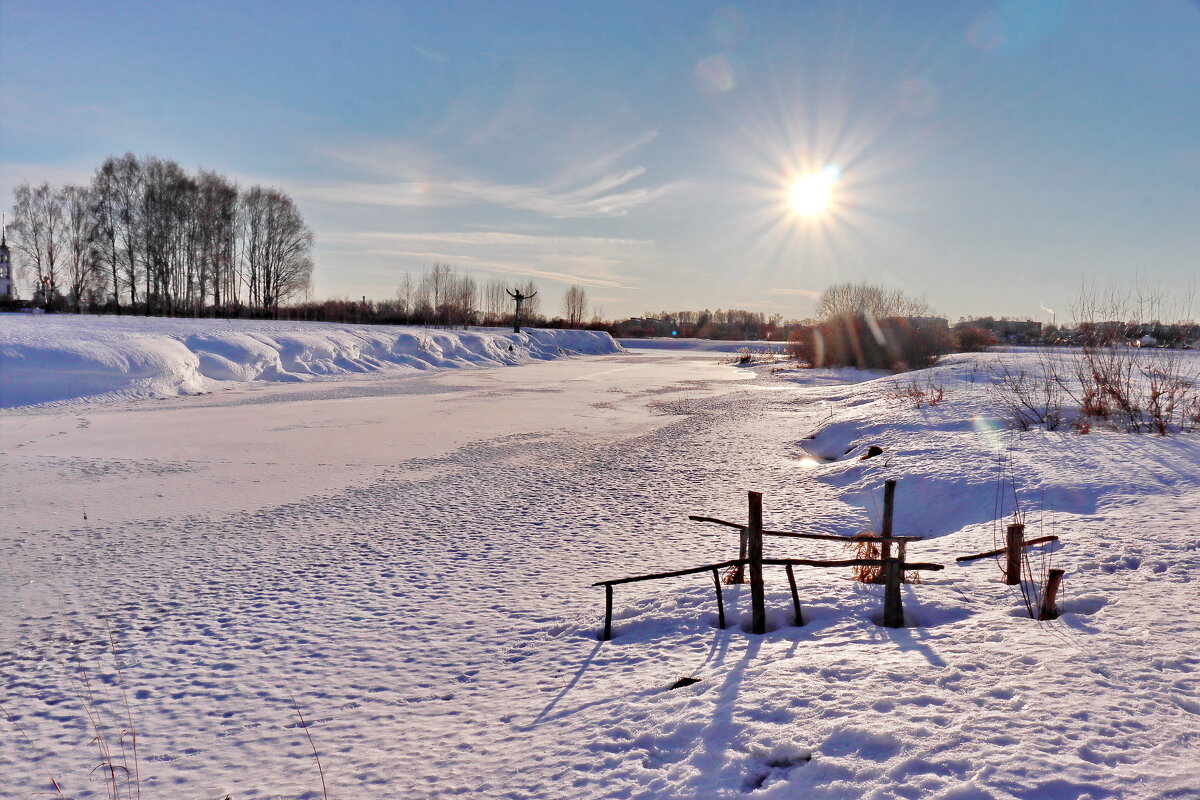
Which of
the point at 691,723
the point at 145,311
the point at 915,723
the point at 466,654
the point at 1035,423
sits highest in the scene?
the point at 145,311

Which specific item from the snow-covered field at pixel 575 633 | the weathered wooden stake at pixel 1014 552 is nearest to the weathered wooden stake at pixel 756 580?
the snow-covered field at pixel 575 633

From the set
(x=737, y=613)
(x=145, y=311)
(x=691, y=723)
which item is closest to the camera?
(x=691, y=723)

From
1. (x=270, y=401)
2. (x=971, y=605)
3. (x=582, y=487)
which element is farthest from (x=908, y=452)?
(x=270, y=401)

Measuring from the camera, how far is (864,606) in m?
4.40

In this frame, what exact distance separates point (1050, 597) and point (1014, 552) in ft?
2.10

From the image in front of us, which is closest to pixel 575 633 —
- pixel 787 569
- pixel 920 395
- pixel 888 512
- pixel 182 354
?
pixel 787 569

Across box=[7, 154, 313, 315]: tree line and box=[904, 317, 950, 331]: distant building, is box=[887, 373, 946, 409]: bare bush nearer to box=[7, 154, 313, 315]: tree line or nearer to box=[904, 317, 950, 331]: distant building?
box=[904, 317, 950, 331]: distant building

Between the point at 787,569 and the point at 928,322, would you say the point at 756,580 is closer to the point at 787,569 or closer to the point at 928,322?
the point at 787,569

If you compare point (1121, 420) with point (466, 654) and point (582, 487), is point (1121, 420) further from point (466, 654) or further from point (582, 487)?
point (466, 654)

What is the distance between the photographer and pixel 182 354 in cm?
2023

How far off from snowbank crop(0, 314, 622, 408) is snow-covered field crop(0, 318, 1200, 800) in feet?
25.8

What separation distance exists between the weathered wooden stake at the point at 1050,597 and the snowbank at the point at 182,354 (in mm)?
18417

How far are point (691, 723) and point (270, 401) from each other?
16.7 metres

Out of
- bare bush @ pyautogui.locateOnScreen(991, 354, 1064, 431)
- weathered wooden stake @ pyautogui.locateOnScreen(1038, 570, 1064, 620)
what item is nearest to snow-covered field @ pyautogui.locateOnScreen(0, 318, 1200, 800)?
weathered wooden stake @ pyautogui.locateOnScreen(1038, 570, 1064, 620)
